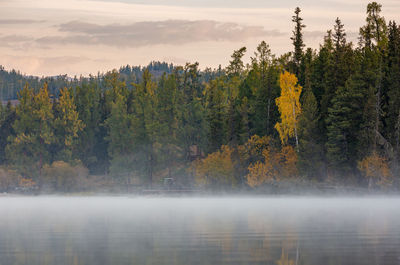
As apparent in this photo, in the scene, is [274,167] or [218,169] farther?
[218,169]

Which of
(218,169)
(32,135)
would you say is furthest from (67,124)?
(218,169)

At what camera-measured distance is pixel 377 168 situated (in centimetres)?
7681

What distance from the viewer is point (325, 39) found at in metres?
110

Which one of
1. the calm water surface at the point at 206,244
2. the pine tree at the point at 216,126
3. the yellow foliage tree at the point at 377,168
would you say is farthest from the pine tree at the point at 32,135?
the calm water surface at the point at 206,244

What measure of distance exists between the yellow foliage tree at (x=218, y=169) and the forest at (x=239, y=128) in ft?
0.55

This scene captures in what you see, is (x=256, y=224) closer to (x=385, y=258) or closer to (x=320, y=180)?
(x=385, y=258)

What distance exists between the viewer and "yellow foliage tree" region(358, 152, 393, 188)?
76.8 m

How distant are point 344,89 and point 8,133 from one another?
74.7 m

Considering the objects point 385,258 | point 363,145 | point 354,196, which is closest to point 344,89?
point 363,145

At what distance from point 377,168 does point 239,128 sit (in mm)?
27563

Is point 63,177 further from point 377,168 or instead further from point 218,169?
point 377,168

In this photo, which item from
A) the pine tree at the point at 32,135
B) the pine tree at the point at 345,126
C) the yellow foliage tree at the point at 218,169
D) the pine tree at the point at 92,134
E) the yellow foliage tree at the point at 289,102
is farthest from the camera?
the pine tree at the point at 92,134

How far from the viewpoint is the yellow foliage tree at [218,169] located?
314 ft

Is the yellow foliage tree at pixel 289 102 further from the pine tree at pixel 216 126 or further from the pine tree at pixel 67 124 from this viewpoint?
the pine tree at pixel 67 124
